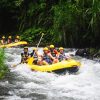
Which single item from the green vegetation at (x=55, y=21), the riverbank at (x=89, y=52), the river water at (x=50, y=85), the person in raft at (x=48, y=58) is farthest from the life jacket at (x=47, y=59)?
the green vegetation at (x=55, y=21)

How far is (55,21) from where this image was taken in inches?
781

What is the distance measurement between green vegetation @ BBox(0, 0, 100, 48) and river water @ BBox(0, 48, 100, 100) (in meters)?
3.02

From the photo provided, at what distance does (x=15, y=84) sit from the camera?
12.8m

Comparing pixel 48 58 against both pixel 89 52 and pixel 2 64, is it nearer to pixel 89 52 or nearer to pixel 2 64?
pixel 2 64

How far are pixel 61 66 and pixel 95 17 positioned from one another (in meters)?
4.13

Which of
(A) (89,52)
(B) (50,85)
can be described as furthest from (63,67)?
(A) (89,52)

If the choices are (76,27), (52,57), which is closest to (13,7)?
(76,27)

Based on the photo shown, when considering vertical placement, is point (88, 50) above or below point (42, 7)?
below

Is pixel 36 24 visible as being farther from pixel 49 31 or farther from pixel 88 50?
pixel 88 50

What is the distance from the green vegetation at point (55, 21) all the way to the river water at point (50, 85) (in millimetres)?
3021

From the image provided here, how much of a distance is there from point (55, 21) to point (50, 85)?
7433 mm

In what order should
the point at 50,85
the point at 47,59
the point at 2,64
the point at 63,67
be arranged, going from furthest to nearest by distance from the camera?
the point at 47,59 < the point at 63,67 < the point at 2,64 < the point at 50,85

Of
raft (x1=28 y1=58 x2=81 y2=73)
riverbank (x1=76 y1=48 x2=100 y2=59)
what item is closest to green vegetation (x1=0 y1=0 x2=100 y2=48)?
riverbank (x1=76 y1=48 x2=100 y2=59)

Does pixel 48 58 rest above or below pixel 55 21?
below
